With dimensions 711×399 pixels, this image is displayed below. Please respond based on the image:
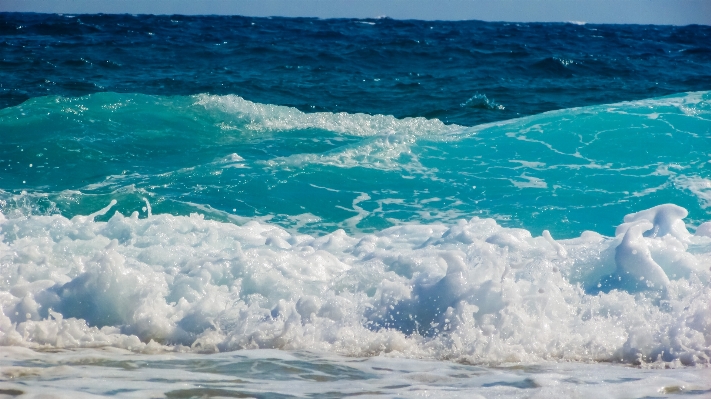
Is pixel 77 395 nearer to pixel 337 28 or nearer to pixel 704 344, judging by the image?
pixel 704 344

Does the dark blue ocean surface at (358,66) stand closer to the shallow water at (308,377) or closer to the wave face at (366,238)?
the wave face at (366,238)

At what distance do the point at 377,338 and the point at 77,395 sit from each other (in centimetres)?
182

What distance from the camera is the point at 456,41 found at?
24266mm

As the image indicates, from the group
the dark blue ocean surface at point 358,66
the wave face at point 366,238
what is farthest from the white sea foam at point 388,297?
the dark blue ocean surface at point 358,66

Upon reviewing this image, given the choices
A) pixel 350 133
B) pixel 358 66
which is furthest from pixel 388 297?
pixel 358 66

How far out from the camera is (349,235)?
7.28 metres

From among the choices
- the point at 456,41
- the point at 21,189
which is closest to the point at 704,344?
the point at 21,189

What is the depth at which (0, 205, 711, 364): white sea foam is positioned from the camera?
14.9 ft

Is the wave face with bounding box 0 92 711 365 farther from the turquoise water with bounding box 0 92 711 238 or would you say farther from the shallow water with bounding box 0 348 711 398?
the shallow water with bounding box 0 348 711 398

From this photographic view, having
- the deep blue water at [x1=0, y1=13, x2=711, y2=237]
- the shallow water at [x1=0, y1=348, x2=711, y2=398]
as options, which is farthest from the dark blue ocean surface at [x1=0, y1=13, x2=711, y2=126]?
the shallow water at [x1=0, y1=348, x2=711, y2=398]

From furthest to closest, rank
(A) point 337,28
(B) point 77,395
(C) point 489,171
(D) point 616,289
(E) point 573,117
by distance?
1. (A) point 337,28
2. (E) point 573,117
3. (C) point 489,171
4. (D) point 616,289
5. (B) point 77,395

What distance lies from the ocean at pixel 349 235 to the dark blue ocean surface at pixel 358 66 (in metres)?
0.15

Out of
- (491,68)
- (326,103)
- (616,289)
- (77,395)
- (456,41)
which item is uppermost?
(456,41)

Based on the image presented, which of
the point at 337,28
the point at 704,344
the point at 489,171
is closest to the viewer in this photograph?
the point at 704,344
